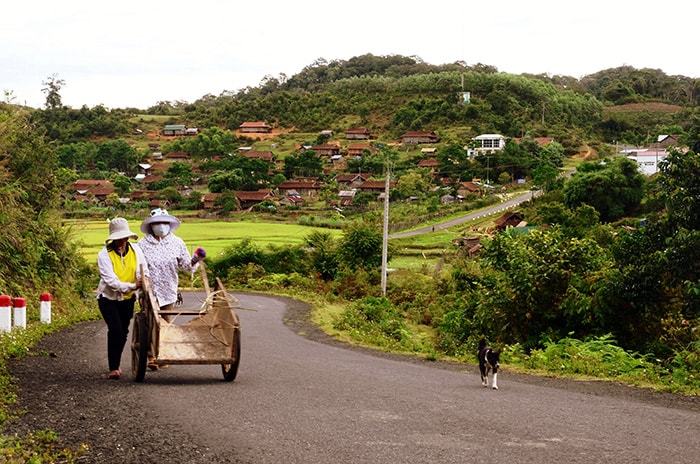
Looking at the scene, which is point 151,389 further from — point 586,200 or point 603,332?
point 586,200

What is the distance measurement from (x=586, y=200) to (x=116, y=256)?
53.5 m

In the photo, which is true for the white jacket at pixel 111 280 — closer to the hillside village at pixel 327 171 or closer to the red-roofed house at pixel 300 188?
the hillside village at pixel 327 171

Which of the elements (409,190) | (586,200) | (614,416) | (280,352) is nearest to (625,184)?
(586,200)

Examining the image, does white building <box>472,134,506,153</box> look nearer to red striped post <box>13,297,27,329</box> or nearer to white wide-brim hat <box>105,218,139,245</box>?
red striped post <box>13,297,27,329</box>

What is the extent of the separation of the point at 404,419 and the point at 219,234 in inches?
2074

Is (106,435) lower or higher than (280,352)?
higher

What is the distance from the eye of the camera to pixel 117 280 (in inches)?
342

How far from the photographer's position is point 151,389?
27.1 feet

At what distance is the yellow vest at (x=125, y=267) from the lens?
8.82 meters

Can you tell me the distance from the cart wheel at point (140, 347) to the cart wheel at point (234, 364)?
878 millimetres

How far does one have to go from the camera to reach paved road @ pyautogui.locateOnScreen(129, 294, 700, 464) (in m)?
5.94

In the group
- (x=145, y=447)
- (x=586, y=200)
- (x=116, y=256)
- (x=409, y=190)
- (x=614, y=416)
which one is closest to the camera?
(x=145, y=447)

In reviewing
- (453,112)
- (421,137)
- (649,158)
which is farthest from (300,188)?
(453,112)

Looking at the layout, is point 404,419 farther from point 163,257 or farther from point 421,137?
point 421,137
